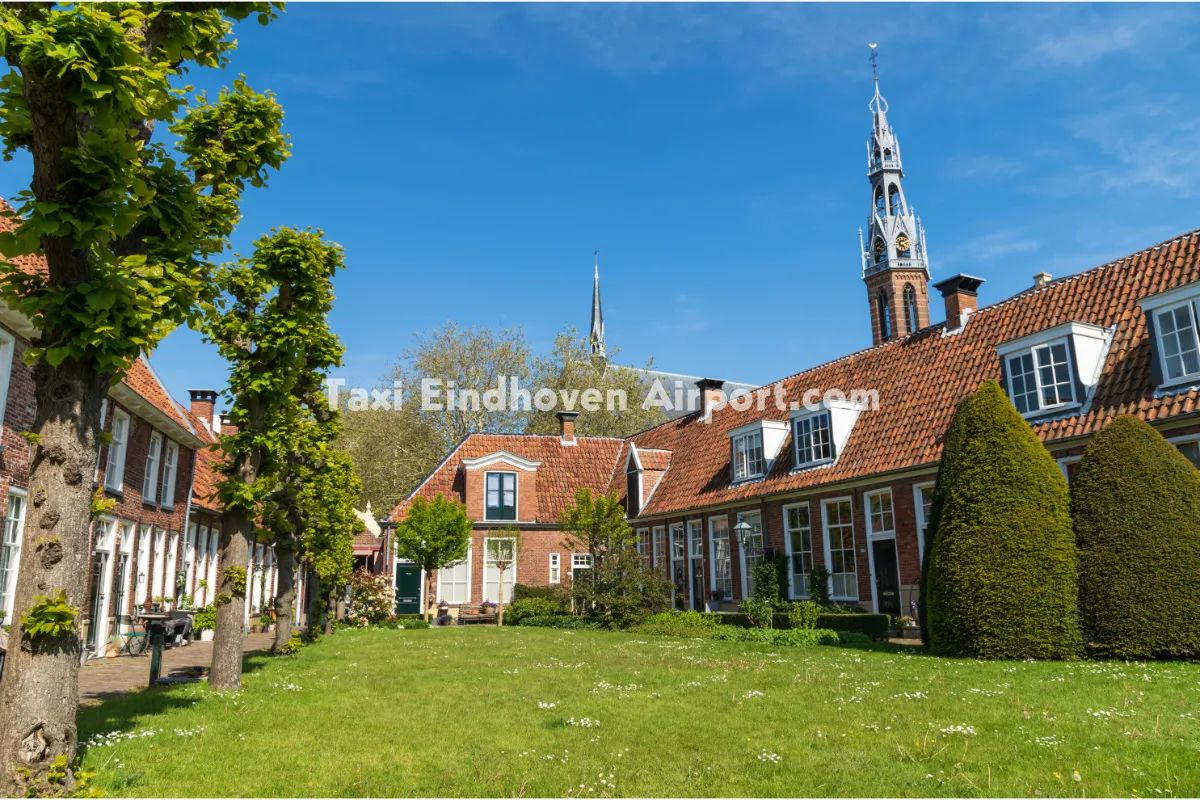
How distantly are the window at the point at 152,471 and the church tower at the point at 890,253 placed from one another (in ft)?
149

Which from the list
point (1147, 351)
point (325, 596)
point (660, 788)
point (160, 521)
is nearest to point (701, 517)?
point (325, 596)

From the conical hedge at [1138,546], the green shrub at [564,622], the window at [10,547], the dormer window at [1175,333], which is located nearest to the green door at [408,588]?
the green shrub at [564,622]

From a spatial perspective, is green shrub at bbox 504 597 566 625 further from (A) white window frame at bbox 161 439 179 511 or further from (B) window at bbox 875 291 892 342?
(B) window at bbox 875 291 892 342

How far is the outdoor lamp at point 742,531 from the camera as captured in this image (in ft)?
76.7

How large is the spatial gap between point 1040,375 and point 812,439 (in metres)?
7.57

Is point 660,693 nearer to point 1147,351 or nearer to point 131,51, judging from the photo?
point 131,51

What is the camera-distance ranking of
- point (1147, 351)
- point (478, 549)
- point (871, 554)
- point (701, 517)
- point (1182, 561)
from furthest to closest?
point (478, 549) → point (701, 517) → point (871, 554) → point (1147, 351) → point (1182, 561)

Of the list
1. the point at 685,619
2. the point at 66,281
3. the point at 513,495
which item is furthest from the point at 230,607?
the point at 513,495

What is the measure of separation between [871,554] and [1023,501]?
26.3 ft

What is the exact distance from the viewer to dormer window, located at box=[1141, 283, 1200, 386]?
48.5ft

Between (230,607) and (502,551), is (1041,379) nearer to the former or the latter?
(230,607)

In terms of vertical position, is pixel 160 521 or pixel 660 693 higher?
pixel 160 521

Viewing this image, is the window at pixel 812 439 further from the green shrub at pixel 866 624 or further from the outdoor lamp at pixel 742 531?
the green shrub at pixel 866 624

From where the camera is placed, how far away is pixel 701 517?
2880cm
